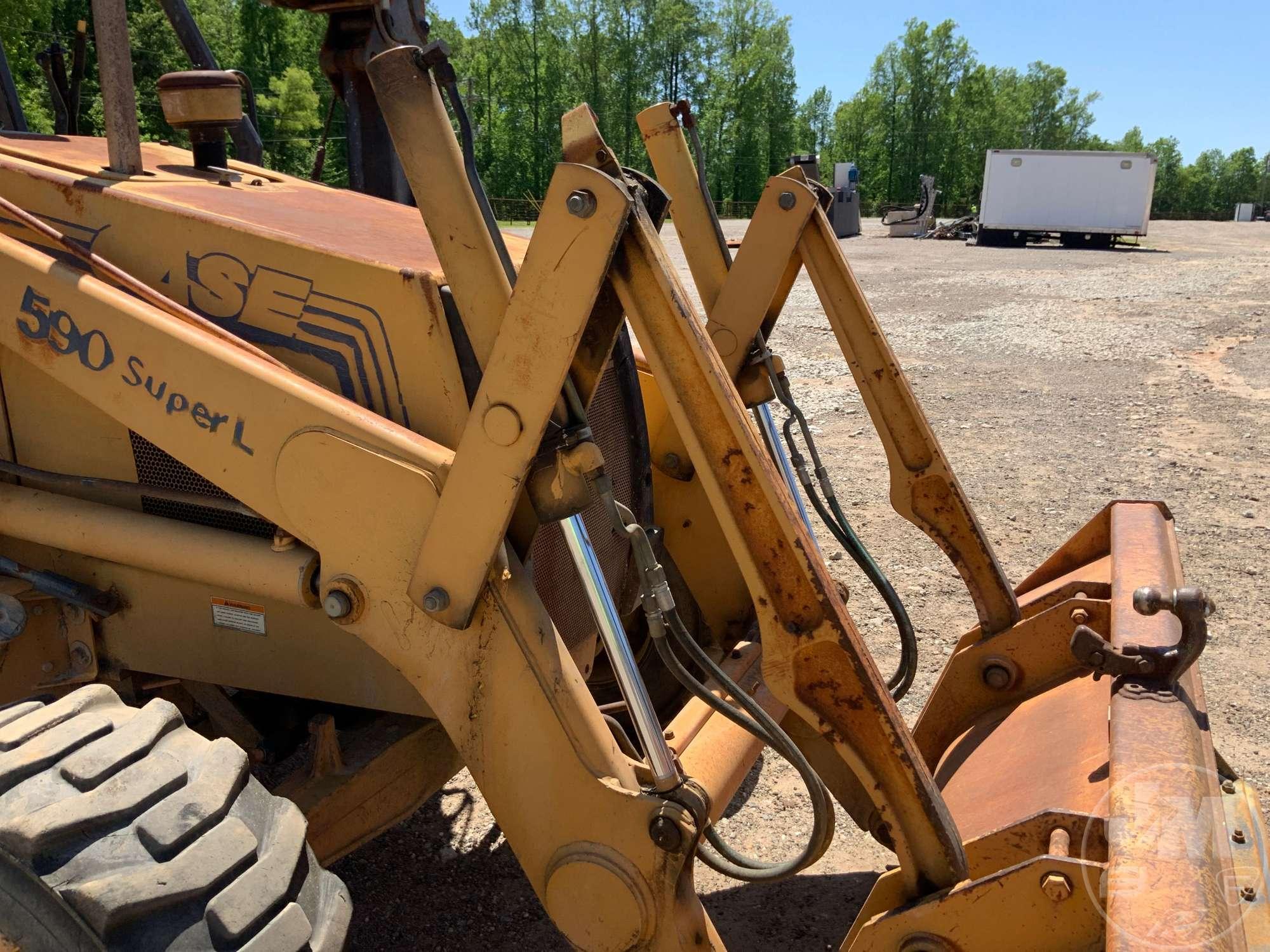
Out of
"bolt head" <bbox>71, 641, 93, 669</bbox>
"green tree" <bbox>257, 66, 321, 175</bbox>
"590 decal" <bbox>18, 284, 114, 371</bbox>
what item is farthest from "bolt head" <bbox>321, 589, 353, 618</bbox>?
"green tree" <bbox>257, 66, 321, 175</bbox>

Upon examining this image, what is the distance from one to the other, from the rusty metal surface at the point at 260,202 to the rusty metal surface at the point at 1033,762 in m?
1.69

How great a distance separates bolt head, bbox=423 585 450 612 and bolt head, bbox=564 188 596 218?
28.3 inches

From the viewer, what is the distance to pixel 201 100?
2.66 meters

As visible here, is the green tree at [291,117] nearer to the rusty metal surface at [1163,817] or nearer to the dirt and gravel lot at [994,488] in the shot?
the dirt and gravel lot at [994,488]

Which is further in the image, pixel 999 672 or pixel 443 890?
pixel 443 890

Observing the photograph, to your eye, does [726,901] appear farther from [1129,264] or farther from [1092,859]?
[1129,264]

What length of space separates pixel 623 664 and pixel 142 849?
868mm

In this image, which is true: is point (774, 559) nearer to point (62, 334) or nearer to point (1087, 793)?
point (1087, 793)

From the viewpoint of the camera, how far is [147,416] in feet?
6.56

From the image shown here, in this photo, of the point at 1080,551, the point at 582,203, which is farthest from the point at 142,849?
the point at 1080,551

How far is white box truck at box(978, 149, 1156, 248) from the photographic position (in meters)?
27.8

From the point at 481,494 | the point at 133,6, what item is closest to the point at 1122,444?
the point at 481,494

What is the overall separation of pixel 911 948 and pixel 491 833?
1.73 m

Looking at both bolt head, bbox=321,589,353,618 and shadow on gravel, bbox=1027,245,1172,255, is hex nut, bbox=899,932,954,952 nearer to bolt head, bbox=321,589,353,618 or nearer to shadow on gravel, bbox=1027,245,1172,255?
bolt head, bbox=321,589,353,618
